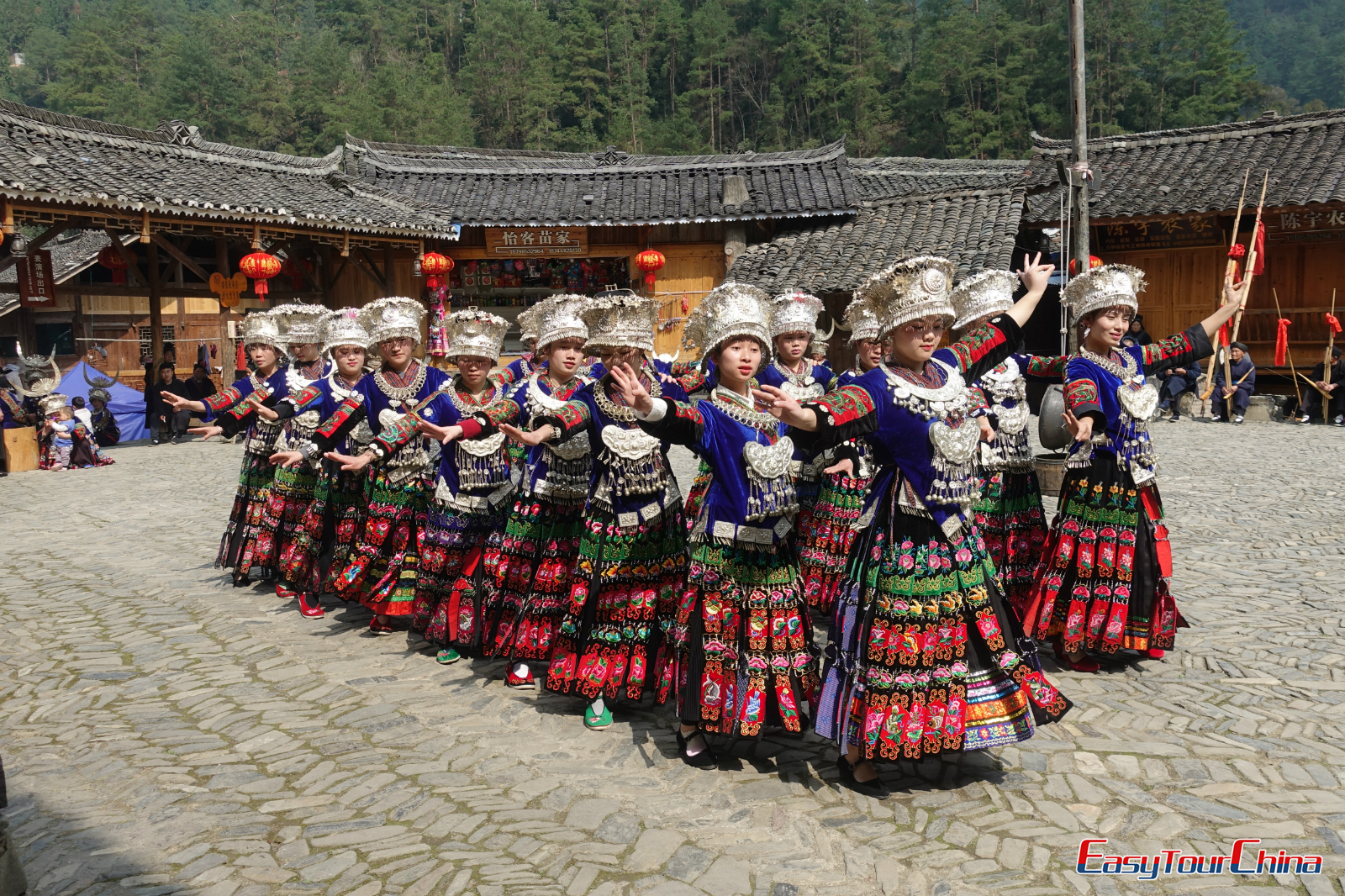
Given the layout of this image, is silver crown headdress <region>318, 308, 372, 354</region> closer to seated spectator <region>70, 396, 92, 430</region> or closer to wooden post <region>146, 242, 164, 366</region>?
seated spectator <region>70, 396, 92, 430</region>

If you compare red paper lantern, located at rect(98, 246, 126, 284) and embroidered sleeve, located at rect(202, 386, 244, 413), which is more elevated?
red paper lantern, located at rect(98, 246, 126, 284)

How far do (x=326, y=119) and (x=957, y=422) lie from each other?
160ft

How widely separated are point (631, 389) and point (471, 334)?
232 cm

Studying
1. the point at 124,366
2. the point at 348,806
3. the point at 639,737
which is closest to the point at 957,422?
the point at 639,737

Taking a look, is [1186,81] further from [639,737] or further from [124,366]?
[639,737]

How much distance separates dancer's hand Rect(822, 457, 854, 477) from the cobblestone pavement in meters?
1.70

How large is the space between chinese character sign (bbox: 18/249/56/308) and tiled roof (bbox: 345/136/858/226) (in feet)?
24.0

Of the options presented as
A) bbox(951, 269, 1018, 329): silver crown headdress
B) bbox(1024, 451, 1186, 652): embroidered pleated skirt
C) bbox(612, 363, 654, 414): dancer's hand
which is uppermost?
bbox(951, 269, 1018, 329): silver crown headdress

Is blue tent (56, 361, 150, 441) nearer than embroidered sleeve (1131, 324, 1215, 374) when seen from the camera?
No

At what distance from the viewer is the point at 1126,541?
200 inches

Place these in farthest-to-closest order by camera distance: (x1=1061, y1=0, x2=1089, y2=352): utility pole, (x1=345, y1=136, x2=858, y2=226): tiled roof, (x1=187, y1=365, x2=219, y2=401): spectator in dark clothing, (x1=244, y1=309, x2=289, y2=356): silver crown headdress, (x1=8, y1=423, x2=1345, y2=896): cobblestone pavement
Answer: (x1=345, y1=136, x2=858, y2=226): tiled roof, (x1=187, y1=365, x2=219, y2=401): spectator in dark clothing, (x1=1061, y1=0, x2=1089, y2=352): utility pole, (x1=244, y1=309, x2=289, y2=356): silver crown headdress, (x1=8, y1=423, x2=1345, y2=896): cobblestone pavement

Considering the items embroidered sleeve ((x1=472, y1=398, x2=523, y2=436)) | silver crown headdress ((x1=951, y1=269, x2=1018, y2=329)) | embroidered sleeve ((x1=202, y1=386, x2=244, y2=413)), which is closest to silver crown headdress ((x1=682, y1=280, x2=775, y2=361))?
embroidered sleeve ((x1=472, y1=398, x2=523, y2=436))

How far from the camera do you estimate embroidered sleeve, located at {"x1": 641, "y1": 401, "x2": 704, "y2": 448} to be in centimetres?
379

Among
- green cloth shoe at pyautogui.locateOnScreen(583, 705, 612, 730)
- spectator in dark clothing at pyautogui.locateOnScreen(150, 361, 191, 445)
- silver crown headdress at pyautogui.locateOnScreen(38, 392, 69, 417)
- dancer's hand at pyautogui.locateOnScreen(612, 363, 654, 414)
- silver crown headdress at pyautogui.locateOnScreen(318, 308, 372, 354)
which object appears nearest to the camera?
dancer's hand at pyautogui.locateOnScreen(612, 363, 654, 414)
